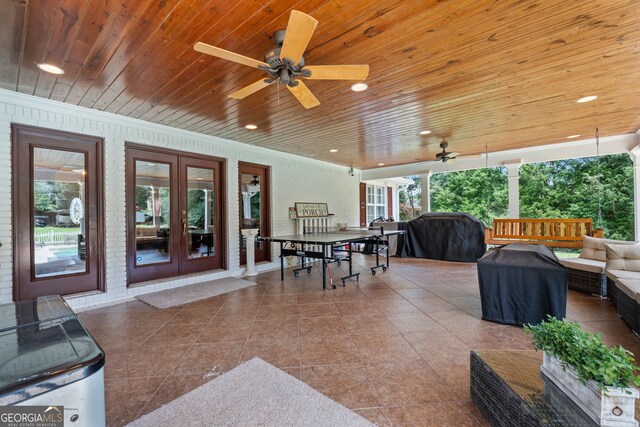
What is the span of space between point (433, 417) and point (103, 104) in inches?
190

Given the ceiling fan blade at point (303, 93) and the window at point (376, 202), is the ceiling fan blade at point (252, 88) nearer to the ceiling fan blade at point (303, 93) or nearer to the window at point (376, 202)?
the ceiling fan blade at point (303, 93)

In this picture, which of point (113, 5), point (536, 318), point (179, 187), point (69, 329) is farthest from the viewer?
point (179, 187)

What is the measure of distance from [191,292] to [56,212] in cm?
205

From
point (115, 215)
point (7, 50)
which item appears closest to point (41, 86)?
point (7, 50)

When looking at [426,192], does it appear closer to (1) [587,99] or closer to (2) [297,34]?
(1) [587,99]

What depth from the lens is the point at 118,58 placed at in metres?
2.56

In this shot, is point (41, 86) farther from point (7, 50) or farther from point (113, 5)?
point (113, 5)

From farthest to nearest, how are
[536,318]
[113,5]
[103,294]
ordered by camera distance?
[103,294]
[536,318]
[113,5]

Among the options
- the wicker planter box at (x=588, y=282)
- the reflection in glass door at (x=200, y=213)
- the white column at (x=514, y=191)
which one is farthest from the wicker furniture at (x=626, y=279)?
the reflection in glass door at (x=200, y=213)

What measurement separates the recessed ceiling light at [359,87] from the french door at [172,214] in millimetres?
3238

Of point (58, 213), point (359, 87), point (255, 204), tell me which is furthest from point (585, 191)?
point (58, 213)

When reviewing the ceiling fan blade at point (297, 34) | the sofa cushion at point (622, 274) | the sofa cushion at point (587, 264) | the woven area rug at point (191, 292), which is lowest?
the woven area rug at point (191, 292)

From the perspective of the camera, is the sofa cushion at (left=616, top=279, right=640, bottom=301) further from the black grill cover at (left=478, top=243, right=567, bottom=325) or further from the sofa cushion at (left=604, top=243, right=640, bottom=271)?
the black grill cover at (left=478, top=243, right=567, bottom=325)

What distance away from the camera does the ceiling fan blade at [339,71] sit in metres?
2.15
